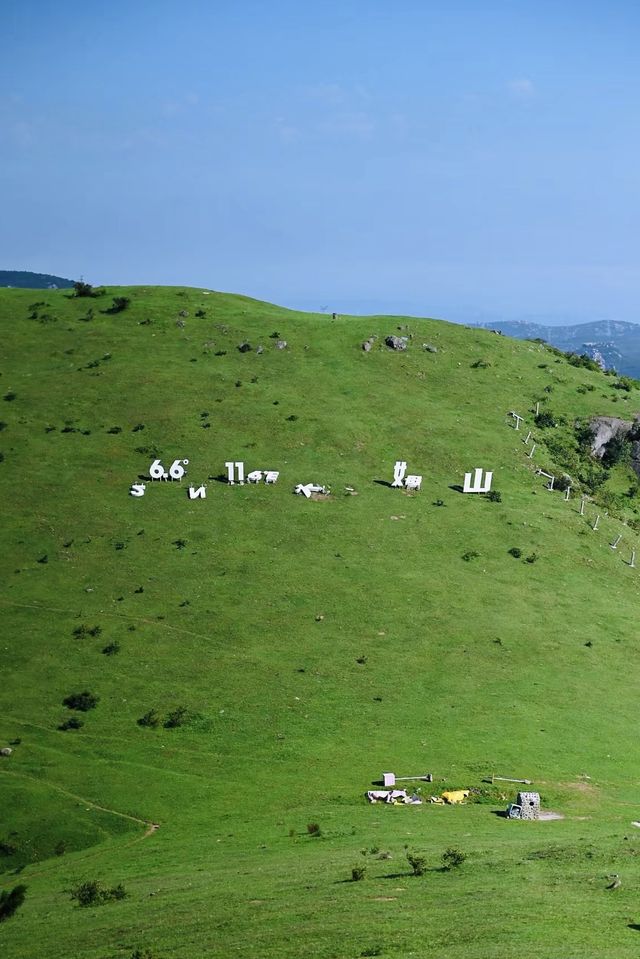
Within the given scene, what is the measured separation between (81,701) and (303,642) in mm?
15280

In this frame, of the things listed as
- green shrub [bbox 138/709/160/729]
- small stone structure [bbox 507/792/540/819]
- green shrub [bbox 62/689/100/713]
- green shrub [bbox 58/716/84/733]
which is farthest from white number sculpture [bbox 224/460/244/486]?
small stone structure [bbox 507/792/540/819]

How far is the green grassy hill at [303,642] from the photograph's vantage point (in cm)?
3688

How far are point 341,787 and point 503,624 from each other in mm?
24181

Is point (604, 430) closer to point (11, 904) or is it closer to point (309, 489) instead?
point (309, 489)

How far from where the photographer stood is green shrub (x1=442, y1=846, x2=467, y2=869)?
3834cm

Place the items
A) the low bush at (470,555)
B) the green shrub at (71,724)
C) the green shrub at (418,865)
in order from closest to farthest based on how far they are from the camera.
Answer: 1. the green shrub at (418,865)
2. the green shrub at (71,724)
3. the low bush at (470,555)

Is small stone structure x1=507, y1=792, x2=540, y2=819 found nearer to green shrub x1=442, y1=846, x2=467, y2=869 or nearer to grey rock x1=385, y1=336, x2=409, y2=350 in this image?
green shrub x1=442, y1=846, x2=467, y2=869

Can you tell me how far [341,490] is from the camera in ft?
299

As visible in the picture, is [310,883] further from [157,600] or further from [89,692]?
[157,600]

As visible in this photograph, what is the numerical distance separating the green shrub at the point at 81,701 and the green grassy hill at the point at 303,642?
56cm

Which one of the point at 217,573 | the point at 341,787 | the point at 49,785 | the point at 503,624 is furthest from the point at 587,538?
the point at 49,785

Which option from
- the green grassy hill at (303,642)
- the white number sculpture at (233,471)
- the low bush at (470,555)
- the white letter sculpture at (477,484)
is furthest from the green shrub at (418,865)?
the white letter sculpture at (477,484)

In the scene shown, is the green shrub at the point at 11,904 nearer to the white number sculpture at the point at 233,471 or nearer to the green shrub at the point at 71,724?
the green shrub at the point at 71,724

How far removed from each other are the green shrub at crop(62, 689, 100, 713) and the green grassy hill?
1.83 feet
